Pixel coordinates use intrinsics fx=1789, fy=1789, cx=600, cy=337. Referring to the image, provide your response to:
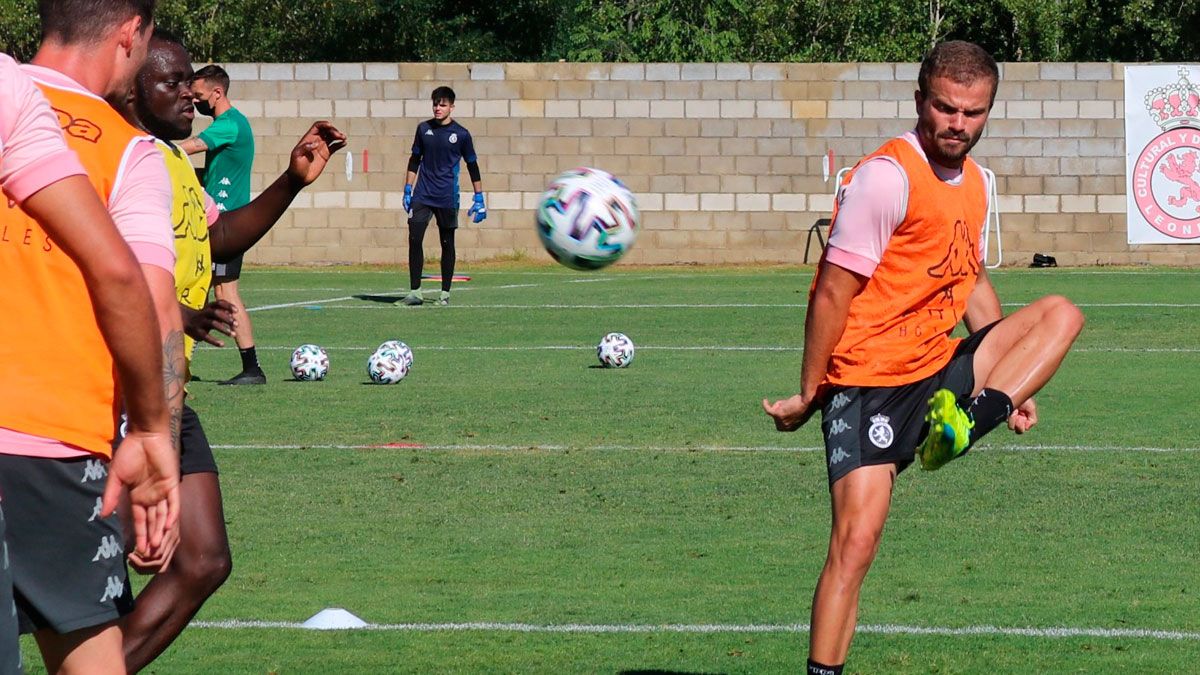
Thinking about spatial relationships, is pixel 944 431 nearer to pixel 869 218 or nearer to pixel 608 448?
pixel 869 218

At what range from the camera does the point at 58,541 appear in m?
3.67

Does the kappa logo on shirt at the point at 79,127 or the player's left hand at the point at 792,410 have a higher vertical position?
the kappa logo on shirt at the point at 79,127

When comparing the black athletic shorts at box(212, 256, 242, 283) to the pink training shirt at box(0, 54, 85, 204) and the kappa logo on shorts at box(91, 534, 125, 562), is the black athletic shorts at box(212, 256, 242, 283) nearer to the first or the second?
the kappa logo on shorts at box(91, 534, 125, 562)

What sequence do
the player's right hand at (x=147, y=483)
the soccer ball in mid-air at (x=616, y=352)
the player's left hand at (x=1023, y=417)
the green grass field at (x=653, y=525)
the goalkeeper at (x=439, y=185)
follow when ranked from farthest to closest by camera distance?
the goalkeeper at (x=439, y=185) < the soccer ball in mid-air at (x=616, y=352) < the green grass field at (x=653, y=525) < the player's left hand at (x=1023, y=417) < the player's right hand at (x=147, y=483)

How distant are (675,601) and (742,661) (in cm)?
86

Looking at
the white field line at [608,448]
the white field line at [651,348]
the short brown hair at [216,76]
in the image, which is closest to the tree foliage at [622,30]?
the white field line at [651,348]

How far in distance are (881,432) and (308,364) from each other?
27.9 ft

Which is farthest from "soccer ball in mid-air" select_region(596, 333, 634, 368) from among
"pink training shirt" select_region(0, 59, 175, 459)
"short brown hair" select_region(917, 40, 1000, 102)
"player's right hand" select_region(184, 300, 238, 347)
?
"pink training shirt" select_region(0, 59, 175, 459)

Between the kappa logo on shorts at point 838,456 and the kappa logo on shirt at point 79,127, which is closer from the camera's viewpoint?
the kappa logo on shirt at point 79,127

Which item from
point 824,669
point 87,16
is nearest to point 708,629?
point 824,669

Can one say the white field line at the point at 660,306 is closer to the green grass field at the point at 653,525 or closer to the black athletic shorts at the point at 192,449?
the green grass field at the point at 653,525

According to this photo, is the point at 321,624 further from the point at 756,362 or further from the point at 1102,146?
the point at 1102,146

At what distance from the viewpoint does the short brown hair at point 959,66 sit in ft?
16.7

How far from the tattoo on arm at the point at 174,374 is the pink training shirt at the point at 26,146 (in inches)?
29.3
